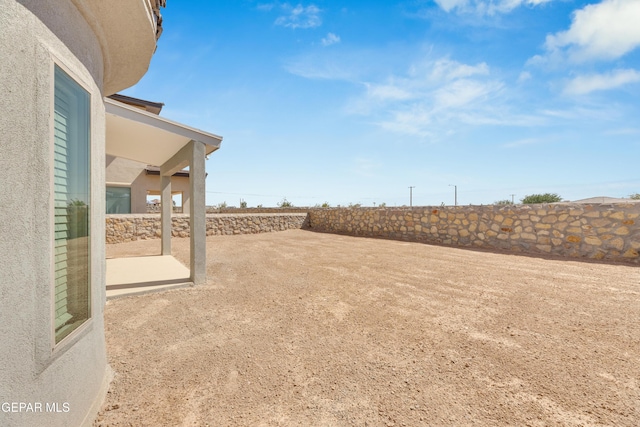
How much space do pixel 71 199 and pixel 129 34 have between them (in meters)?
1.78

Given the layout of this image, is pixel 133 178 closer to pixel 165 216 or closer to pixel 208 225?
pixel 208 225

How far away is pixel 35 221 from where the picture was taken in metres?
1.70

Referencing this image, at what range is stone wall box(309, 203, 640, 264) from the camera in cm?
749

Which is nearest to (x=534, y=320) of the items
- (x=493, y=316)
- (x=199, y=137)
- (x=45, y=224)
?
(x=493, y=316)

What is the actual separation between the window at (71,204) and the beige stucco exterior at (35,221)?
0.35 ft

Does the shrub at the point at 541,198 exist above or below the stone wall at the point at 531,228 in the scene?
above

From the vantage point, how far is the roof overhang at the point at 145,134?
501 centimetres

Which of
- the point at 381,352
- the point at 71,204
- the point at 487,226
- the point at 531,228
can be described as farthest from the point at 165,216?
the point at 531,228

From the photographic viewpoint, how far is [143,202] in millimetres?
15773

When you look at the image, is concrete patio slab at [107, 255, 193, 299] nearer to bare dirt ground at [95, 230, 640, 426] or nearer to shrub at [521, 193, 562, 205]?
bare dirt ground at [95, 230, 640, 426]

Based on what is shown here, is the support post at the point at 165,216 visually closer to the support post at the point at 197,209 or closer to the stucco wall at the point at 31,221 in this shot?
the support post at the point at 197,209

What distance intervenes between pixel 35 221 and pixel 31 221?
3 cm

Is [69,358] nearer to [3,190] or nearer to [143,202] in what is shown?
[3,190]

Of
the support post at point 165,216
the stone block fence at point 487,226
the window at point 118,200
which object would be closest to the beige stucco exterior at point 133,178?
the window at point 118,200
